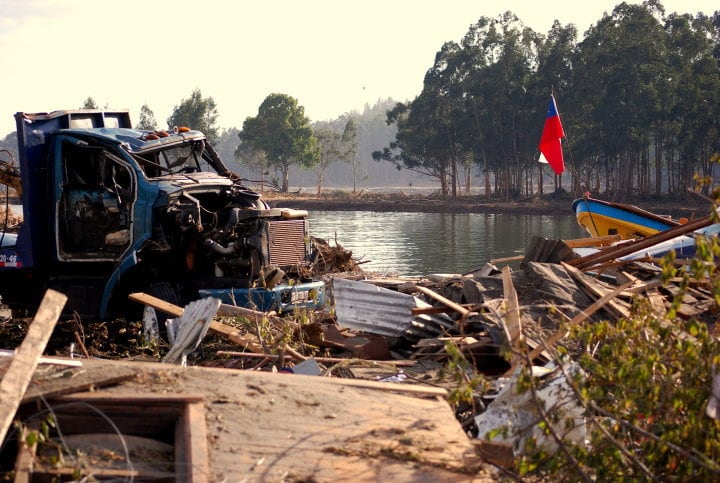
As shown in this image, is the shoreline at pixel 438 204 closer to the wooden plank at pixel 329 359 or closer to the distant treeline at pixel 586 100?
the distant treeline at pixel 586 100

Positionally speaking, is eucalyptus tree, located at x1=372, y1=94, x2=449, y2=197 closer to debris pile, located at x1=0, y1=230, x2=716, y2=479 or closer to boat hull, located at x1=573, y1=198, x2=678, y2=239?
boat hull, located at x1=573, y1=198, x2=678, y2=239

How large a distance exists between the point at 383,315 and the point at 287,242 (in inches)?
76.9

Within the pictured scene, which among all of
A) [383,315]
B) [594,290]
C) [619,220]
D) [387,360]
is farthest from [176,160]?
[619,220]

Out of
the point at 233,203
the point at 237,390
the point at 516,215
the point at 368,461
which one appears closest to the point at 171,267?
the point at 233,203

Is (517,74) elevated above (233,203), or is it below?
above

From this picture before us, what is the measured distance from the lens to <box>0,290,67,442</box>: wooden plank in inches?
166

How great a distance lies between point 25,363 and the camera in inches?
183

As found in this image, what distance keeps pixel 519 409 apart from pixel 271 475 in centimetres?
200

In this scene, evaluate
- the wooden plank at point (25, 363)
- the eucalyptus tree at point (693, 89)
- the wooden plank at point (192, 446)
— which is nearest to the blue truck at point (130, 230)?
the wooden plank at point (25, 363)

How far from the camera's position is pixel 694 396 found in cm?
501

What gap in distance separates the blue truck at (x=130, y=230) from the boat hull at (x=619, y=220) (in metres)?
9.47

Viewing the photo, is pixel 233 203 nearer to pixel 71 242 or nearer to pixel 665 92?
pixel 71 242

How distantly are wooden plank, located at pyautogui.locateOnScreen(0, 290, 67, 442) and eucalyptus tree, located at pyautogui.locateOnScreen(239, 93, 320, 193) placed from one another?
78.0m

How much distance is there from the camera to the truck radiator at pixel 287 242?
10.4 metres
